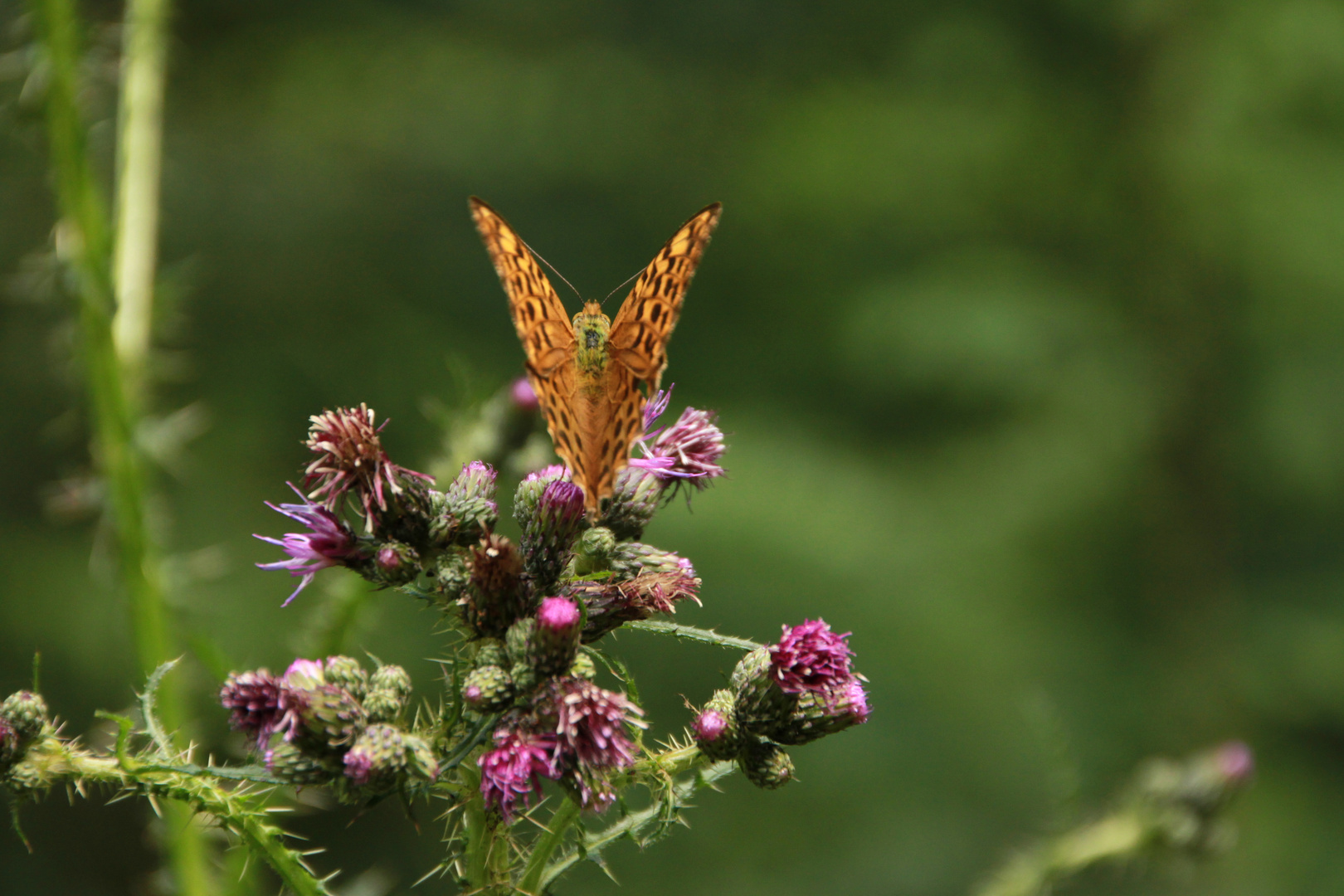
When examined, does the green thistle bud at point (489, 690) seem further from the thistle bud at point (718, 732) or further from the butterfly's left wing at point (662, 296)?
the butterfly's left wing at point (662, 296)

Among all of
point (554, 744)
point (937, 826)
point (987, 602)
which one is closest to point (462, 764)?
point (554, 744)

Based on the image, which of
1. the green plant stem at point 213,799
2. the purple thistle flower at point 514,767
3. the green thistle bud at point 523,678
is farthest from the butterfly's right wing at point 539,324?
the green plant stem at point 213,799

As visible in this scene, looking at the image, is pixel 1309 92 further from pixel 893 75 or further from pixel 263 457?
pixel 263 457

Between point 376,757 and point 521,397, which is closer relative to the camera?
point 376,757

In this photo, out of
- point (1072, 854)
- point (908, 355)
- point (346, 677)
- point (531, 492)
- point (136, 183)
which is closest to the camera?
point (346, 677)

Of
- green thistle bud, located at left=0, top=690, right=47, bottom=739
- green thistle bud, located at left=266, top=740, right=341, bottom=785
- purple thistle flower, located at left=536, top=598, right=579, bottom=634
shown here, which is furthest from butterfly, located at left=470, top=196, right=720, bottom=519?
green thistle bud, located at left=0, top=690, right=47, bottom=739

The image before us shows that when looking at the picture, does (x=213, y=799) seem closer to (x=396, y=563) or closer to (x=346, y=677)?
(x=346, y=677)

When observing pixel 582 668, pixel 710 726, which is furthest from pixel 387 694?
pixel 710 726
